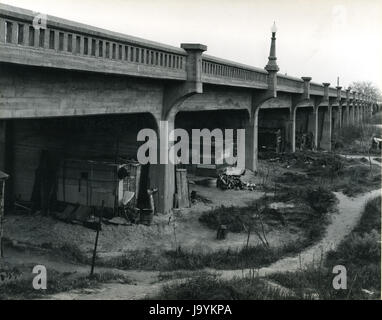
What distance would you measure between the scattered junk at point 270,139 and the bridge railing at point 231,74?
31.2 ft

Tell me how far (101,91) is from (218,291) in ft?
20.0

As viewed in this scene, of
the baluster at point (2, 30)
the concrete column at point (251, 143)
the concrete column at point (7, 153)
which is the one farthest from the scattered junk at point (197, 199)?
the baluster at point (2, 30)

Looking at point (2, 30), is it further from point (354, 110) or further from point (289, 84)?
point (354, 110)

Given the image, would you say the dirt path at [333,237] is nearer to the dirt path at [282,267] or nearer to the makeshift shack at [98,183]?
the dirt path at [282,267]

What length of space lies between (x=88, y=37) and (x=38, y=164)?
706 cm

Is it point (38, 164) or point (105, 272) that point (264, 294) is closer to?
point (105, 272)

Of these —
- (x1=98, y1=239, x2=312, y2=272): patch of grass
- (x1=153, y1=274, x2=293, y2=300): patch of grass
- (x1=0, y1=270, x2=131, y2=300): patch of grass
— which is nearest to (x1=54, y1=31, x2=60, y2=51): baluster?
(x1=0, y1=270, x2=131, y2=300): patch of grass

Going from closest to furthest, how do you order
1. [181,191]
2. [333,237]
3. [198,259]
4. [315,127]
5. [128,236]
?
[198,259]
[128,236]
[333,237]
[181,191]
[315,127]

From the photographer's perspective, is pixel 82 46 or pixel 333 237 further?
pixel 333 237

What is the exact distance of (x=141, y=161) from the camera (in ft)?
52.2

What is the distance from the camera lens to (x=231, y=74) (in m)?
19.4

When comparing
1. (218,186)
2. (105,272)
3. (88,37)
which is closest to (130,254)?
(105,272)

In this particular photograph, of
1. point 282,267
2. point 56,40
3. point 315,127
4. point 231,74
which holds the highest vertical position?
point 231,74

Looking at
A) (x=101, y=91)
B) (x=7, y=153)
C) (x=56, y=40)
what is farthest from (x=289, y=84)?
(x=56, y=40)
